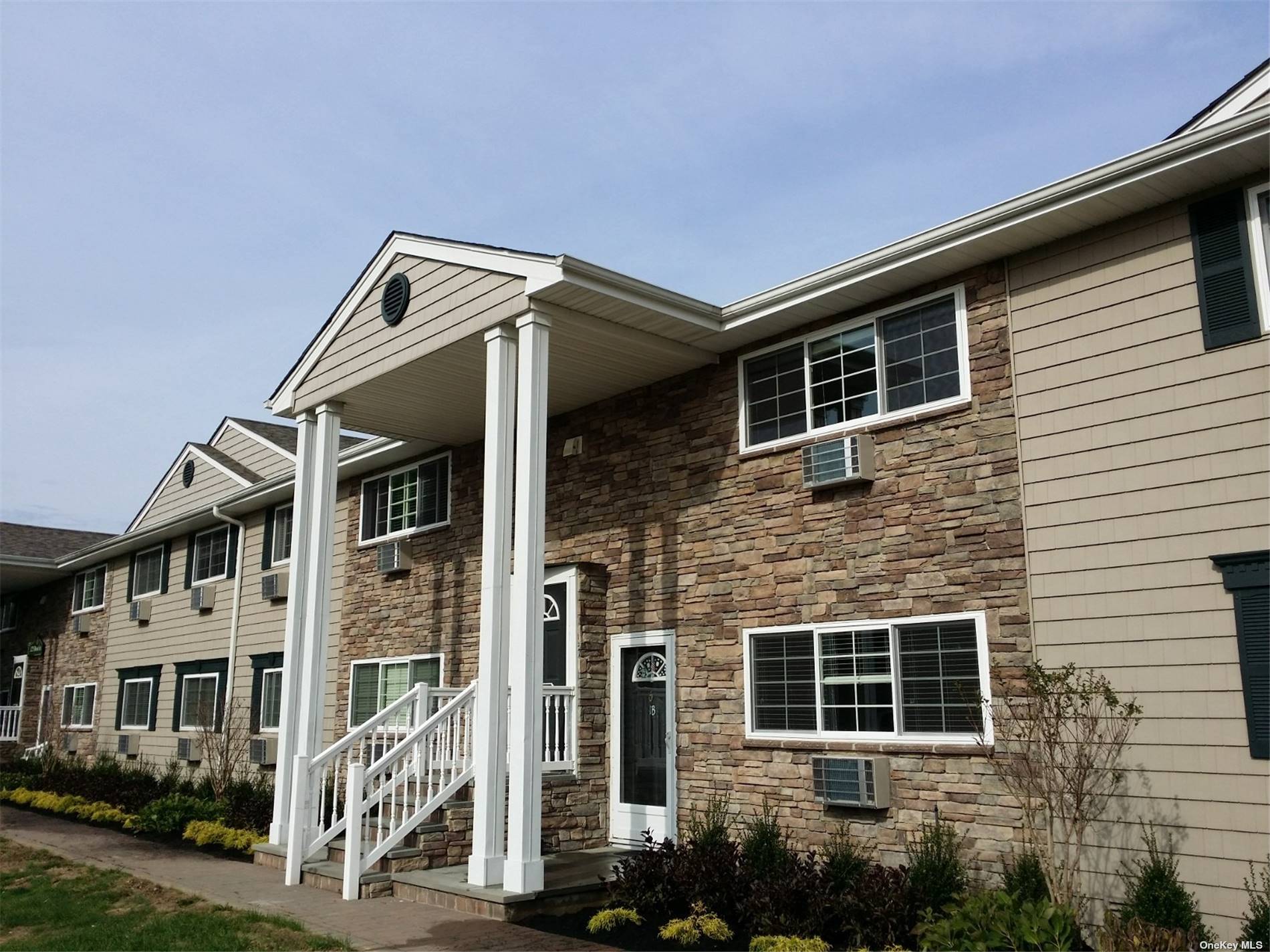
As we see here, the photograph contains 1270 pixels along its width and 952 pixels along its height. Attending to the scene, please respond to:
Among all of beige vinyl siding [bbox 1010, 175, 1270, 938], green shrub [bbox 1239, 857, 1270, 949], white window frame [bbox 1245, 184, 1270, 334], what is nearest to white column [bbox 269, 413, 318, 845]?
beige vinyl siding [bbox 1010, 175, 1270, 938]

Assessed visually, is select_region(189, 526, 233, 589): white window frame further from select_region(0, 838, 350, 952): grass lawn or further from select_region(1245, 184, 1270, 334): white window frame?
select_region(1245, 184, 1270, 334): white window frame

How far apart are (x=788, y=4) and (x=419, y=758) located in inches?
302

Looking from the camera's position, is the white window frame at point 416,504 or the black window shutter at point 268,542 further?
the black window shutter at point 268,542

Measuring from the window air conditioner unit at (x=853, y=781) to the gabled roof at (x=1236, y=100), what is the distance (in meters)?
5.13

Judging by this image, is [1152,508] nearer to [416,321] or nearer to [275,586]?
[416,321]

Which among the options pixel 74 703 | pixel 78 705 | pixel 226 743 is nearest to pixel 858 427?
pixel 226 743

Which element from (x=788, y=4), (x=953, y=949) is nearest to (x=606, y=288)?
(x=788, y=4)

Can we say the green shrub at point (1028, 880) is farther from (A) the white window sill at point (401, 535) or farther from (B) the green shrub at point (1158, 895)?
(A) the white window sill at point (401, 535)

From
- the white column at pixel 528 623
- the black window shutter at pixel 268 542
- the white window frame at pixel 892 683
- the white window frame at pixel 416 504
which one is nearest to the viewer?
the white window frame at pixel 892 683

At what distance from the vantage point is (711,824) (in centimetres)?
936

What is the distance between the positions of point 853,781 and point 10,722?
962 inches

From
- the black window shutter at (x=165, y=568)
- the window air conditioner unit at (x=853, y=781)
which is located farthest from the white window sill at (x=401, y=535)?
the black window shutter at (x=165, y=568)

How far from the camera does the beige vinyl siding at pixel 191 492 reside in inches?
757

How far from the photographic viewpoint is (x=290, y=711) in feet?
38.6
